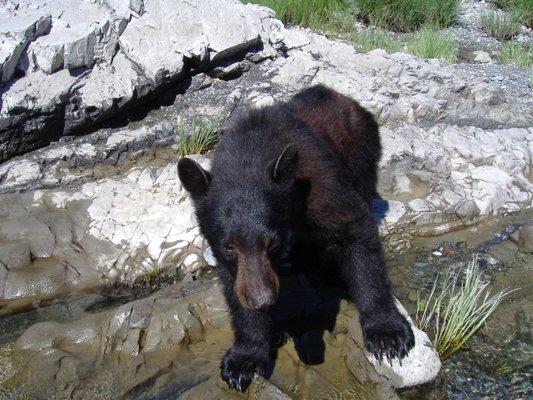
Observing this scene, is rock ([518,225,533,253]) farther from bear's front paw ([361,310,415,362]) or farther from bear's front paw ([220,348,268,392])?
bear's front paw ([220,348,268,392])

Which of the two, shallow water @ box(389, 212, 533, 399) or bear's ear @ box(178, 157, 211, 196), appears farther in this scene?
shallow water @ box(389, 212, 533, 399)

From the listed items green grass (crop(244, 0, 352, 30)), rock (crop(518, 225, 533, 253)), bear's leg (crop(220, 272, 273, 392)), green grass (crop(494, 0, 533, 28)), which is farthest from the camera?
green grass (crop(494, 0, 533, 28))

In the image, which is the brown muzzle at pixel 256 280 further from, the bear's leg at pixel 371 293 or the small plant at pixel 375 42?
the small plant at pixel 375 42

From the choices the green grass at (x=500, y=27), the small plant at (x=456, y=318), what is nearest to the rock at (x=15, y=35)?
the small plant at (x=456, y=318)

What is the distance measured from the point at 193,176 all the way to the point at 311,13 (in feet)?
24.5

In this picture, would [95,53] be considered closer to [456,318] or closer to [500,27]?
[456,318]

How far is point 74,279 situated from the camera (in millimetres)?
5746

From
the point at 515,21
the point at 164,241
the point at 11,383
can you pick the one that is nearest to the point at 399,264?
the point at 164,241

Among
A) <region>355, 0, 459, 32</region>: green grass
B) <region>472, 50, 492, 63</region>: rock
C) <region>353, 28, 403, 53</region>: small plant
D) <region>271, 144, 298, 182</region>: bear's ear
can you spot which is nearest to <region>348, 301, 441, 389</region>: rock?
<region>271, 144, 298, 182</region>: bear's ear

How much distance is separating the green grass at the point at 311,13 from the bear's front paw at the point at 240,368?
7.14 m

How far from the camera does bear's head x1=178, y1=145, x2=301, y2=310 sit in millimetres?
3625

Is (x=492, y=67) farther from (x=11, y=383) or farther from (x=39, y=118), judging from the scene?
(x=11, y=383)

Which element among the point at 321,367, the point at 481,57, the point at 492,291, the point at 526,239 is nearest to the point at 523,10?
the point at 481,57

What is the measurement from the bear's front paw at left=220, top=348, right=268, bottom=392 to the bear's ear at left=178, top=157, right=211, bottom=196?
1.15 meters
